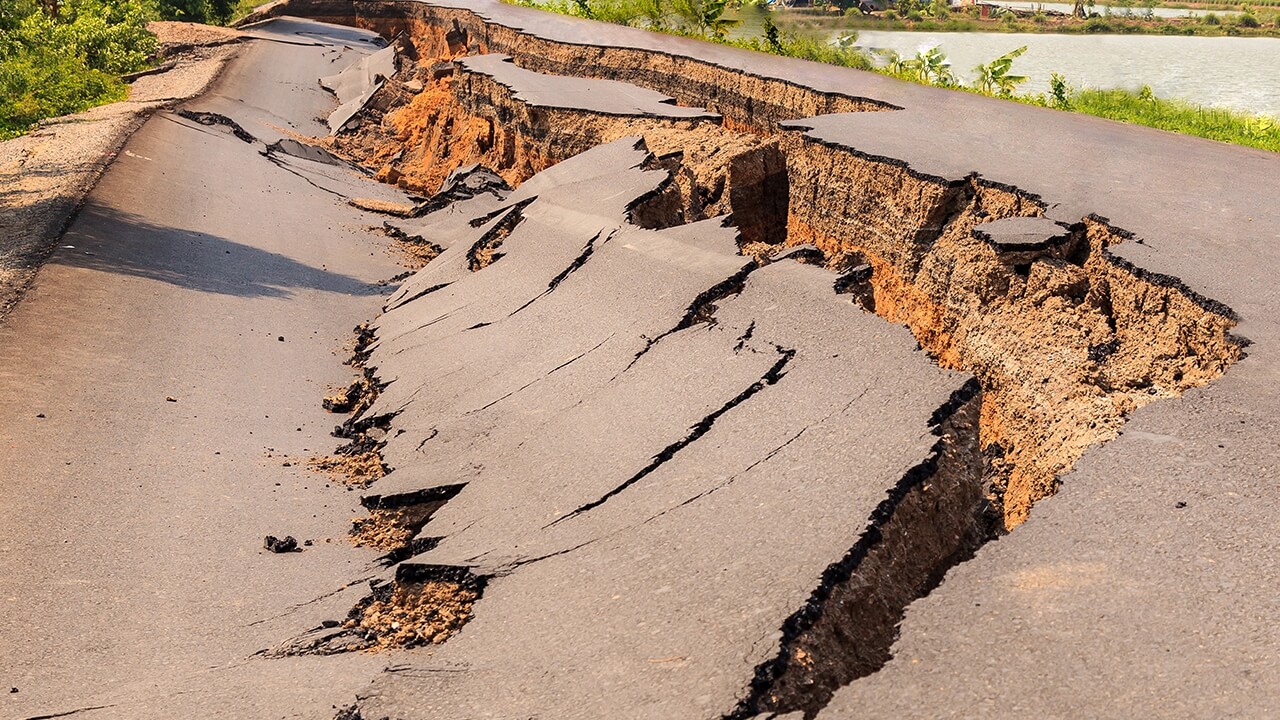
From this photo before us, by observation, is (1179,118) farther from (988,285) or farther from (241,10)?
(241,10)

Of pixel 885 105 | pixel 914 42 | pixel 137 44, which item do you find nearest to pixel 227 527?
pixel 885 105

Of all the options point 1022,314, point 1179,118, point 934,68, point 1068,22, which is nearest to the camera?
point 1022,314

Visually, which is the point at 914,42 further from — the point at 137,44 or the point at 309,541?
the point at 309,541

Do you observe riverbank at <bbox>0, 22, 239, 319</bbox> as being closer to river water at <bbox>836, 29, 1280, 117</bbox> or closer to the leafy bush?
the leafy bush

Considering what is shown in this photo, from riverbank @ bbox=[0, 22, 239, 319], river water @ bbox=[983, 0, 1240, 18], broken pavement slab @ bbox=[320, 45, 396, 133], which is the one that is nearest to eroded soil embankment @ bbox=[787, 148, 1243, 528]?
riverbank @ bbox=[0, 22, 239, 319]

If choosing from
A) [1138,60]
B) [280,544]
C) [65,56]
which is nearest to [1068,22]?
[1138,60]

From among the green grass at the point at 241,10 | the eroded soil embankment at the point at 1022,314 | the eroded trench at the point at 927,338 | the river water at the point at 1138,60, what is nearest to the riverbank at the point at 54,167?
the eroded trench at the point at 927,338
